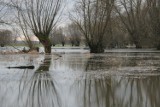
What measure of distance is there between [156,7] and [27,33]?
26.1 meters

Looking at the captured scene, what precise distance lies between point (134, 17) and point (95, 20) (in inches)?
986

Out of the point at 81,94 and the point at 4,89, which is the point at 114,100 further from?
the point at 4,89

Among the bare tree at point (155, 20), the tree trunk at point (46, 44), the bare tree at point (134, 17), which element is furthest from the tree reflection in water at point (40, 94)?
the bare tree at point (134, 17)

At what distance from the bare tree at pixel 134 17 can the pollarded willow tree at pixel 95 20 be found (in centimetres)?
1678

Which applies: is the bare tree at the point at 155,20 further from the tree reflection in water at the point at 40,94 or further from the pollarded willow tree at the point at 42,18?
the tree reflection in water at the point at 40,94

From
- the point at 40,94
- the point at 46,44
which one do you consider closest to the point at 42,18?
the point at 46,44

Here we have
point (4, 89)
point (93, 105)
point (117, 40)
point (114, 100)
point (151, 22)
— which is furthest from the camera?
point (117, 40)

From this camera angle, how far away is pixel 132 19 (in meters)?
78.5

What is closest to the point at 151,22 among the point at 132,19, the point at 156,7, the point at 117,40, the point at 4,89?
the point at 156,7

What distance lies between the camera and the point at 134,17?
7900 cm

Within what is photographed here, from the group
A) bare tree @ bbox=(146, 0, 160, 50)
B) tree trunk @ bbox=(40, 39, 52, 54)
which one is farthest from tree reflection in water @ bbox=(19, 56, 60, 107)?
bare tree @ bbox=(146, 0, 160, 50)

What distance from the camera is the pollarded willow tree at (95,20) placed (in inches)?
2201

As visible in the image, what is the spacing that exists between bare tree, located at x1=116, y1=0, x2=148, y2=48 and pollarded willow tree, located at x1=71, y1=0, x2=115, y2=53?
55.0 feet

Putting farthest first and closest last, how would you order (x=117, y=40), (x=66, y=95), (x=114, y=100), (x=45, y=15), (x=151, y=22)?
1. (x=117, y=40)
2. (x=151, y=22)
3. (x=45, y=15)
4. (x=66, y=95)
5. (x=114, y=100)
